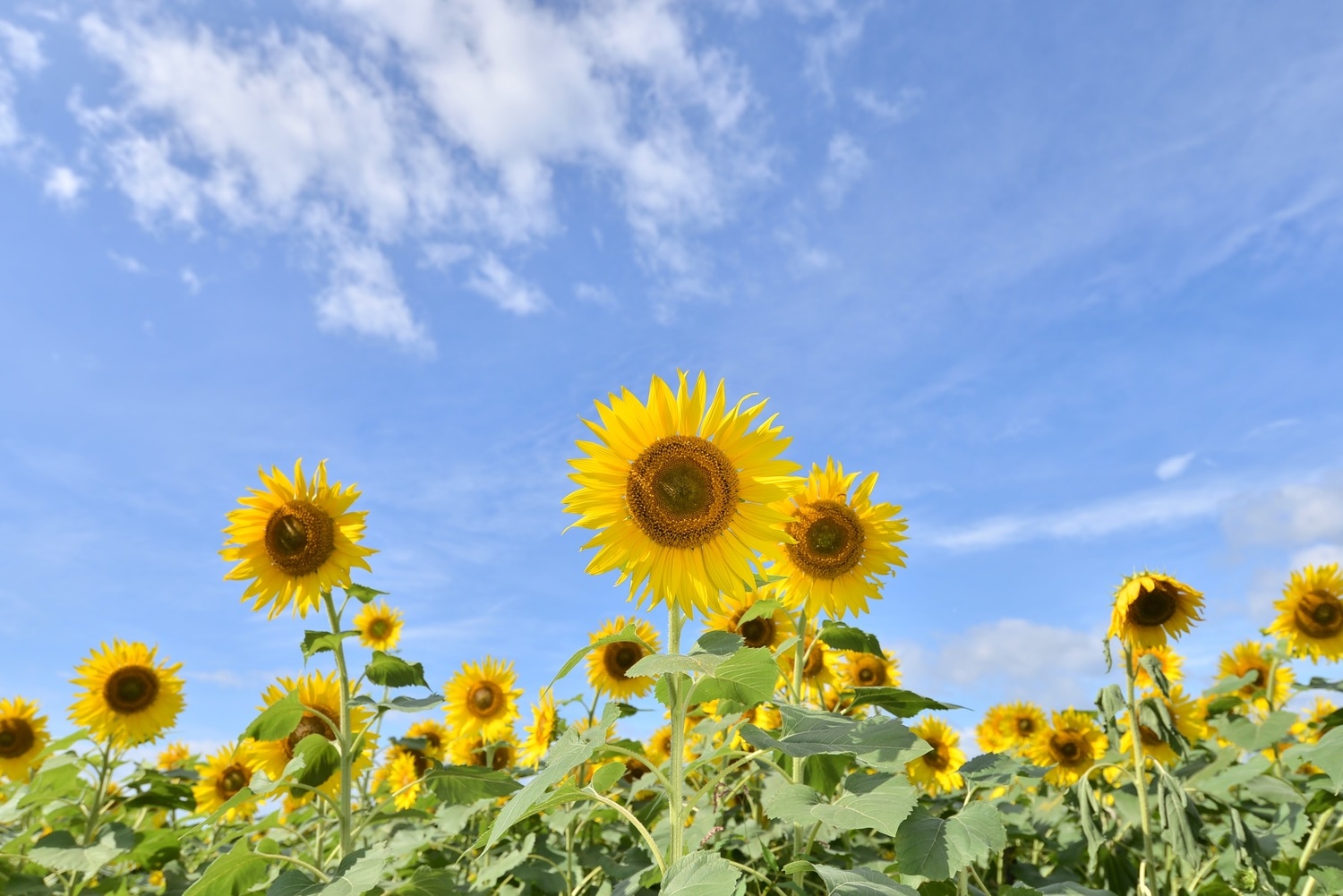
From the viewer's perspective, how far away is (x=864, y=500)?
5.45 metres

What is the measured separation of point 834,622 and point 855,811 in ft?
6.39

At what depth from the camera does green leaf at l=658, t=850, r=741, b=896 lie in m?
2.37

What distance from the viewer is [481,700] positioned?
9.20 meters

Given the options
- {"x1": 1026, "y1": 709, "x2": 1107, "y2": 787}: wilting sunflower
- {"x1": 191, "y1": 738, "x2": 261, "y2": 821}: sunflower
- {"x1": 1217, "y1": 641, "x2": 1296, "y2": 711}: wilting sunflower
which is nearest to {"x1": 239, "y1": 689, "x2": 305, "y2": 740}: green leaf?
{"x1": 191, "y1": 738, "x2": 261, "y2": 821}: sunflower

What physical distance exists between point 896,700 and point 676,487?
1382 mm

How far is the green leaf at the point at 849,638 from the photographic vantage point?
4.39 meters

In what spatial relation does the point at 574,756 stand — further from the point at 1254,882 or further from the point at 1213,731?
the point at 1213,731

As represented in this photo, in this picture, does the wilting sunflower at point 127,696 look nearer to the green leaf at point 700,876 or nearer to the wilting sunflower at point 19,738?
the wilting sunflower at point 19,738

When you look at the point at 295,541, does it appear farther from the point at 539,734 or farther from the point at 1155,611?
the point at 1155,611

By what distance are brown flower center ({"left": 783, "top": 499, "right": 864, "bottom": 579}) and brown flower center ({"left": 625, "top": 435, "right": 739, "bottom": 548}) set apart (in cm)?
131

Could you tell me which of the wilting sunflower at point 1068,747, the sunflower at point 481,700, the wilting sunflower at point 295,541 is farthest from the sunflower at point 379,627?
the wilting sunflower at point 1068,747

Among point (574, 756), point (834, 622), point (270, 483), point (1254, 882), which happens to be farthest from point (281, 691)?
point (1254, 882)

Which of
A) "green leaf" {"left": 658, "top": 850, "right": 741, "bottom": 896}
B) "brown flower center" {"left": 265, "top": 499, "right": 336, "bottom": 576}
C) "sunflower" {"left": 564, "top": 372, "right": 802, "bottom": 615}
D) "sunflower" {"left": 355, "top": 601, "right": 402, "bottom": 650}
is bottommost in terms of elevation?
"green leaf" {"left": 658, "top": 850, "right": 741, "bottom": 896}

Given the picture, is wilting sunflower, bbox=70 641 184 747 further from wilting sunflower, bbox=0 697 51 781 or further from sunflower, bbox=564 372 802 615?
sunflower, bbox=564 372 802 615
